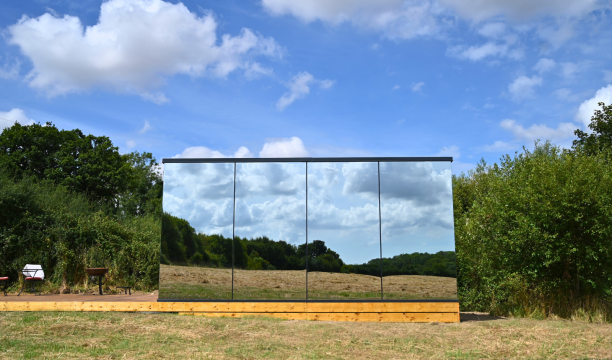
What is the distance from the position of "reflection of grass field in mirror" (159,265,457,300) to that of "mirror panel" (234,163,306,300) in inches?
0.8

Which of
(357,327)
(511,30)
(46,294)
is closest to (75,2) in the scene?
(46,294)

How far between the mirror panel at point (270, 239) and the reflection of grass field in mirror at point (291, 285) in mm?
21

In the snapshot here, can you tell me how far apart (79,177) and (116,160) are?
327 centimetres

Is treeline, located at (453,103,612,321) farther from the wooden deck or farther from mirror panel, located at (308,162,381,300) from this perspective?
mirror panel, located at (308,162,381,300)

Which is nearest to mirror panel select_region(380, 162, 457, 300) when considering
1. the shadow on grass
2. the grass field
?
the grass field

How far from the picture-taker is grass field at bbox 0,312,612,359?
5.75 meters

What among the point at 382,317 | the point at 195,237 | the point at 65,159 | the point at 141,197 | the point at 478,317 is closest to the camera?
the point at 382,317

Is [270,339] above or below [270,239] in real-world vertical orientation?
below

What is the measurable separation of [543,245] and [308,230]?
5.52 metres

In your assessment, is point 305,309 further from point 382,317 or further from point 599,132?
point 599,132

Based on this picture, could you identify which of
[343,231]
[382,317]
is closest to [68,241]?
[343,231]

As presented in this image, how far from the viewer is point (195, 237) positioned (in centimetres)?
875

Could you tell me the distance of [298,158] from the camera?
888 cm

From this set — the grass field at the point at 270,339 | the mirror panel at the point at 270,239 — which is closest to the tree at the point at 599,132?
the grass field at the point at 270,339
